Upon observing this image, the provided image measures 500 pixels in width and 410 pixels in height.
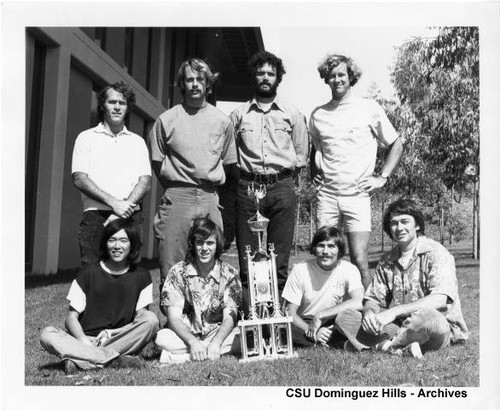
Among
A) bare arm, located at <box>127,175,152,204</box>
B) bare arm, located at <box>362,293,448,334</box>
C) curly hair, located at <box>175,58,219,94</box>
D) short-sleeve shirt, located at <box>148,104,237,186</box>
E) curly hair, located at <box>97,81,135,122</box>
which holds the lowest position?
bare arm, located at <box>362,293,448,334</box>

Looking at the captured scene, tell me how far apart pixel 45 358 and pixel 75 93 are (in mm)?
4417

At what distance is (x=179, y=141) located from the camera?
3777mm

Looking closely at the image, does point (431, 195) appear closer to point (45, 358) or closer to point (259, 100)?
point (259, 100)

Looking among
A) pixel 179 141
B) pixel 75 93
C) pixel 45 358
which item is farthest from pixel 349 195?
pixel 75 93

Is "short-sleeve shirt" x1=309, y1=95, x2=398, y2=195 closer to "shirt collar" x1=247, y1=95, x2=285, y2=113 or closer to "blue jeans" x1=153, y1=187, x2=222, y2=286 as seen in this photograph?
"shirt collar" x1=247, y1=95, x2=285, y2=113

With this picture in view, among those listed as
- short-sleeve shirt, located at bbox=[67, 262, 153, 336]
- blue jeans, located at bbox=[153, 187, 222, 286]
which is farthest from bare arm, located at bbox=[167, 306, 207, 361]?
blue jeans, located at bbox=[153, 187, 222, 286]

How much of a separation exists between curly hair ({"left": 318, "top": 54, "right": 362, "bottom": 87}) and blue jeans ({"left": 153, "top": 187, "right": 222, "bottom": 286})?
1.04m

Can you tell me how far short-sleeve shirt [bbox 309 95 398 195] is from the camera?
3.88 m

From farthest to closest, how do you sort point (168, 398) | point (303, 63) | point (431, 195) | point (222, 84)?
1. point (222, 84)
2. point (431, 195)
3. point (303, 63)
4. point (168, 398)

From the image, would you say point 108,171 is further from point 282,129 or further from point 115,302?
point 282,129

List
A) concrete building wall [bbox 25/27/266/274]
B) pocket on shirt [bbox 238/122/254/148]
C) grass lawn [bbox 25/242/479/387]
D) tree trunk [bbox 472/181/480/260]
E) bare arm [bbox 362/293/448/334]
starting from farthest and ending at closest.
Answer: concrete building wall [bbox 25/27/266/274] → tree trunk [bbox 472/181/480/260] → pocket on shirt [bbox 238/122/254/148] → bare arm [bbox 362/293/448/334] → grass lawn [bbox 25/242/479/387]

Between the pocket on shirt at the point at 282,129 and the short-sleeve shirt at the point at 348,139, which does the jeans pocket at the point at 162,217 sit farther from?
the short-sleeve shirt at the point at 348,139

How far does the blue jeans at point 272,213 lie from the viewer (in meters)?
3.89

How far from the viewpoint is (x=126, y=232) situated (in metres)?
3.54
